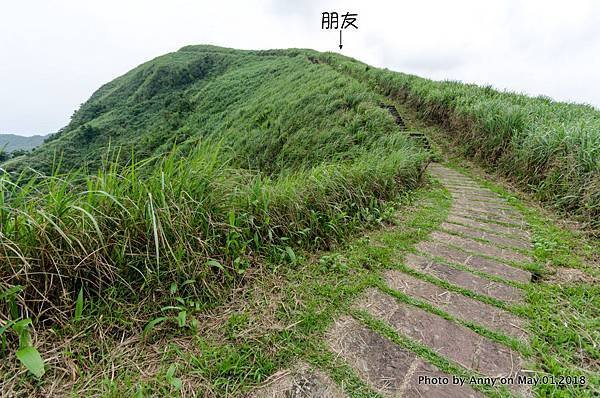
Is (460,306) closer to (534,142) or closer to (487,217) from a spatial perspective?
(487,217)

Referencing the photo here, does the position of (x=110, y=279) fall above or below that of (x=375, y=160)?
below

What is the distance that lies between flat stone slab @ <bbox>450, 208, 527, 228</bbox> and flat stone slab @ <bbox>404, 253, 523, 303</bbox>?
45.8 inches

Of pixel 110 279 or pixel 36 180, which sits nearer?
pixel 110 279

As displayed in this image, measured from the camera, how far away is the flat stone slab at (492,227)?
8.06 feet

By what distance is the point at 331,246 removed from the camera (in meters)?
2.10

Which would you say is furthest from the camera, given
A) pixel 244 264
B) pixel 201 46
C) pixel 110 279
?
pixel 201 46

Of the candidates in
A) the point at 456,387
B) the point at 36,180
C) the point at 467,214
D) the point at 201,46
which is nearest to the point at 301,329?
the point at 456,387

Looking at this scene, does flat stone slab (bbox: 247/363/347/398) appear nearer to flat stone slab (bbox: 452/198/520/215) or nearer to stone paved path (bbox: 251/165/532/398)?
stone paved path (bbox: 251/165/532/398)

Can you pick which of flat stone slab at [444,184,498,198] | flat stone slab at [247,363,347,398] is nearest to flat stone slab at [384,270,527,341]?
flat stone slab at [247,363,347,398]

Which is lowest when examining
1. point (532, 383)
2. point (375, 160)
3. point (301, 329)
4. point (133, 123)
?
point (532, 383)

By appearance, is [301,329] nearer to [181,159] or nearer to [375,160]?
[181,159]

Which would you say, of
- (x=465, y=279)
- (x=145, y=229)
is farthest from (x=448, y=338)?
(x=145, y=229)

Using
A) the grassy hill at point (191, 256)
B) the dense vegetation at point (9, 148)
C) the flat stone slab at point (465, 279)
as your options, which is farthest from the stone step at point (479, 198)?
the dense vegetation at point (9, 148)

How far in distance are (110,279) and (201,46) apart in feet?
165
